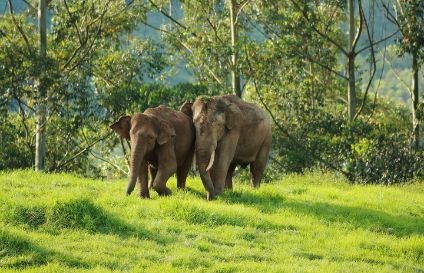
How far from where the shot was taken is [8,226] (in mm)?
12242

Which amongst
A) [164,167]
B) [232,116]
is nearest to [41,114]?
[232,116]

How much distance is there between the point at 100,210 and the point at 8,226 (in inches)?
54.8

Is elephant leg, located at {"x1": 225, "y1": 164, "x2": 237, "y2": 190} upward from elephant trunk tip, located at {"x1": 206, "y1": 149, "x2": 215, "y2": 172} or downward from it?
downward

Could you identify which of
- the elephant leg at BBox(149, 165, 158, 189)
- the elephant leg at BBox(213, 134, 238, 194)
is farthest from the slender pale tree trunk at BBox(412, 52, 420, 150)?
the elephant leg at BBox(149, 165, 158, 189)

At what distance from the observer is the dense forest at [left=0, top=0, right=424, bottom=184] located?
81.5 ft

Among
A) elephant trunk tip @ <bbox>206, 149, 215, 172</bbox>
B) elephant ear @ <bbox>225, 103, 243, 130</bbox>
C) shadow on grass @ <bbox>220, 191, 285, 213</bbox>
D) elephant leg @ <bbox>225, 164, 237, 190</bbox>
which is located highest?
elephant ear @ <bbox>225, 103, 243, 130</bbox>

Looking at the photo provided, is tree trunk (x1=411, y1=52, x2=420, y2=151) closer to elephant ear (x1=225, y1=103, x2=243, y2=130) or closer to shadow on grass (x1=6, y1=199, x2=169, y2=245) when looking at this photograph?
elephant ear (x1=225, y1=103, x2=243, y2=130)

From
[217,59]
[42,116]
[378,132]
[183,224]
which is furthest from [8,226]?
[217,59]

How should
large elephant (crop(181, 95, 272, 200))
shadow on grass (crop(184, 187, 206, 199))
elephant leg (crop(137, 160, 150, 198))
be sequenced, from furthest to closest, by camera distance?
large elephant (crop(181, 95, 272, 200)) < shadow on grass (crop(184, 187, 206, 199)) < elephant leg (crop(137, 160, 150, 198))

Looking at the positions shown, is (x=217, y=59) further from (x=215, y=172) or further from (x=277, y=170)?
(x=215, y=172)

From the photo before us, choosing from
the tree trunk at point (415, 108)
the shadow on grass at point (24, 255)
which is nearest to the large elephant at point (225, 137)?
the shadow on grass at point (24, 255)

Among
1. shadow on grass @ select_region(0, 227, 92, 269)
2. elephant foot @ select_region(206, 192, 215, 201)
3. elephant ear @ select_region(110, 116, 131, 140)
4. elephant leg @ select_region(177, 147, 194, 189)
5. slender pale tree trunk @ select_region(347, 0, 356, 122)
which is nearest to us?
shadow on grass @ select_region(0, 227, 92, 269)

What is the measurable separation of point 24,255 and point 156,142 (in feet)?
16.2

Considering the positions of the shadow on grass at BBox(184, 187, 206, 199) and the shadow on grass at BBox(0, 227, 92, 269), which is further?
the shadow on grass at BBox(184, 187, 206, 199)
